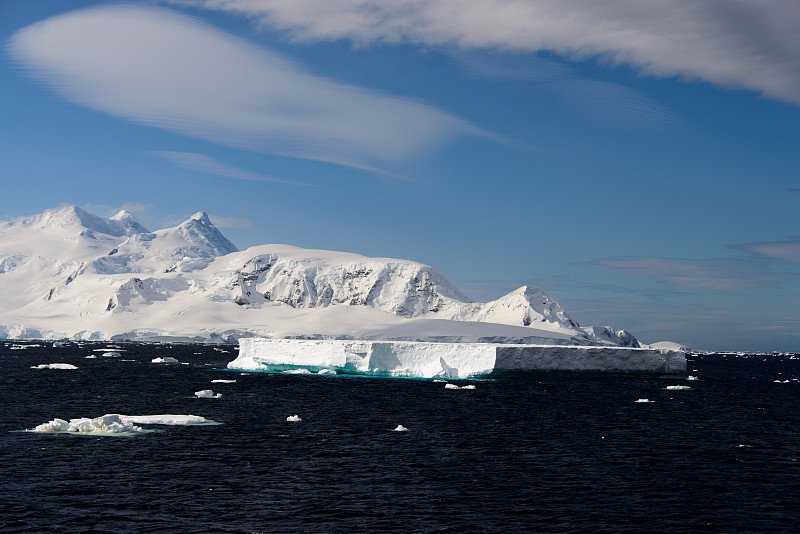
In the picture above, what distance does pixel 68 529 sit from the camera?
1684 cm

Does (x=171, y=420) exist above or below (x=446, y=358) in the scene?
below

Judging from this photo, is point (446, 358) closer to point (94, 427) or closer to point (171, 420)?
point (171, 420)

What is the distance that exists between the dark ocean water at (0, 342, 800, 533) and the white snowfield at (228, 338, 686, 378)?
1578cm

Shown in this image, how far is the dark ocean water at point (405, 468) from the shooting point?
722 inches

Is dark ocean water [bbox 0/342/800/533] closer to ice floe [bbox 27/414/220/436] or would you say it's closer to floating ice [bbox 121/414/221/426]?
ice floe [bbox 27/414/220/436]

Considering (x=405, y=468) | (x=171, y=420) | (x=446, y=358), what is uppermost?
(x=446, y=358)

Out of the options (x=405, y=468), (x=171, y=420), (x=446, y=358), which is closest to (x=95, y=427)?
(x=171, y=420)

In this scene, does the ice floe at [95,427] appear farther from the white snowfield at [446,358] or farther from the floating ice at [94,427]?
the white snowfield at [446,358]

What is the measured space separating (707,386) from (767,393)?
7.07 m

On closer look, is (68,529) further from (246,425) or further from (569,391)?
→ (569,391)

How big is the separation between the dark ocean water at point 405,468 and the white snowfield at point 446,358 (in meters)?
15.8

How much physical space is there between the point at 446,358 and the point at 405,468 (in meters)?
39.9

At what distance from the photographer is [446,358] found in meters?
64.2

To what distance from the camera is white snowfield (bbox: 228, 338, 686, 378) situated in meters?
61.3
